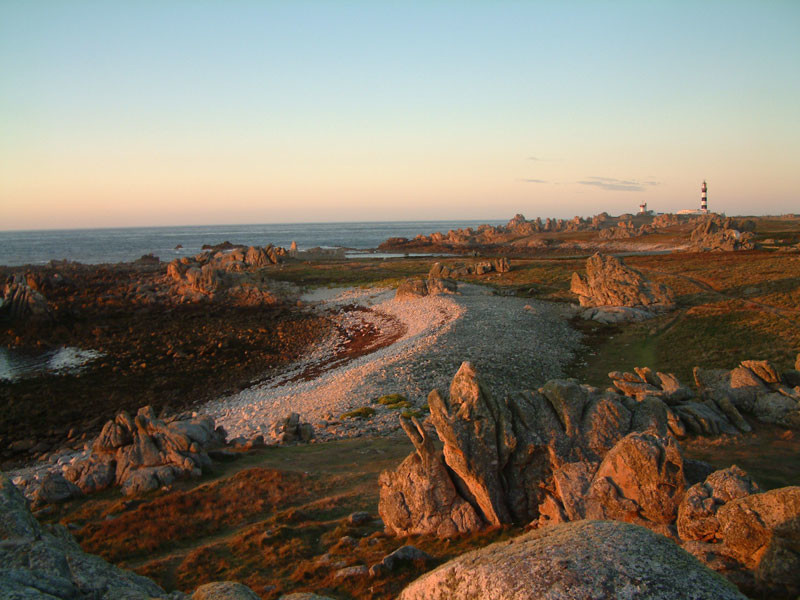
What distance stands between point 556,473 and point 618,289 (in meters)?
42.3

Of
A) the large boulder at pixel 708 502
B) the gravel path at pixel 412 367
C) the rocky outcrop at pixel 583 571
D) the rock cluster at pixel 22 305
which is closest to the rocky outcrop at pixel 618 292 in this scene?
the gravel path at pixel 412 367

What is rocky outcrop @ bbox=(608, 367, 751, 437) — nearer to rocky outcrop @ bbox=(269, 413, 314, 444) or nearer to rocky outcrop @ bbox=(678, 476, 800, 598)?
rocky outcrop @ bbox=(678, 476, 800, 598)

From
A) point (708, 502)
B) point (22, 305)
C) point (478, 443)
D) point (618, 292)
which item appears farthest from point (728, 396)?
point (22, 305)

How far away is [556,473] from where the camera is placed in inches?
560

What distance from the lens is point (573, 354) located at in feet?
126

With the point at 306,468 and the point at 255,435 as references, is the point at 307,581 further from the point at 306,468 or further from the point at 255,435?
the point at 255,435

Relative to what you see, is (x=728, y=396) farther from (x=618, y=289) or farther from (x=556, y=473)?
(x=618, y=289)

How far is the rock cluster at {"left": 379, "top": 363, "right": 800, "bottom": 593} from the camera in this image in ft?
37.2

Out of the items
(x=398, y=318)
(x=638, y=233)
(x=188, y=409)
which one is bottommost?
(x=188, y=409)

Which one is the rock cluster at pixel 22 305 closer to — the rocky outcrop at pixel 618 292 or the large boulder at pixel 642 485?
the rocky outcrop at pixel 618 292

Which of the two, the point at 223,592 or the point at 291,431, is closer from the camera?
the point at 223,592

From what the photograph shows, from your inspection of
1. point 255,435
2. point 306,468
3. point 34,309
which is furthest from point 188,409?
point 34,309

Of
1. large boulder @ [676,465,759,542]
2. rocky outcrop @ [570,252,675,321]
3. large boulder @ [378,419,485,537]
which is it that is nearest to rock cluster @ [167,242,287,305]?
rocky outcrop @ [570,252,675,321]

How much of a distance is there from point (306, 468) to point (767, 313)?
1603 inches
